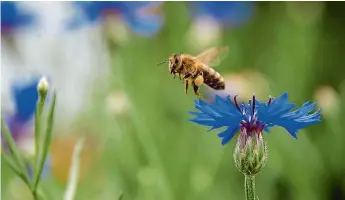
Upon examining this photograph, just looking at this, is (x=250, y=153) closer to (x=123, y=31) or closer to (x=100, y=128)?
(x=123, y=31)

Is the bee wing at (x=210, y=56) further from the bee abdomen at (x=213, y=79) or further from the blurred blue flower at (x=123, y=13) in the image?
the blurred blue flower at (x=123, y=13)

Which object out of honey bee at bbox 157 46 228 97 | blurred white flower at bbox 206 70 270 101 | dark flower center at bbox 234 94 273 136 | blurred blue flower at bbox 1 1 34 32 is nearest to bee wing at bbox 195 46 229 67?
honey bee at bbox 157 46 228 97

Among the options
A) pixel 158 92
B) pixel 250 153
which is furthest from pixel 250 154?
pixel 158 92

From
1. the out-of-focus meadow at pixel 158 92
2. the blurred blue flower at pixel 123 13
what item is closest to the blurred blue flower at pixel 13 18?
the out-of-focus meadow at pixel 158 92

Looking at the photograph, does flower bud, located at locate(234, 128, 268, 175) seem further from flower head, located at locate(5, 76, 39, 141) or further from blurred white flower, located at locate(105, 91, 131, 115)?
blurred white flower, located at locate(105, 91, 131, 115)

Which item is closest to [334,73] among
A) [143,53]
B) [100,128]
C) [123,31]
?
[143,53]

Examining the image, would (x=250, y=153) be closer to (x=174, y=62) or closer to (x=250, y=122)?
(x=250, y=122)
